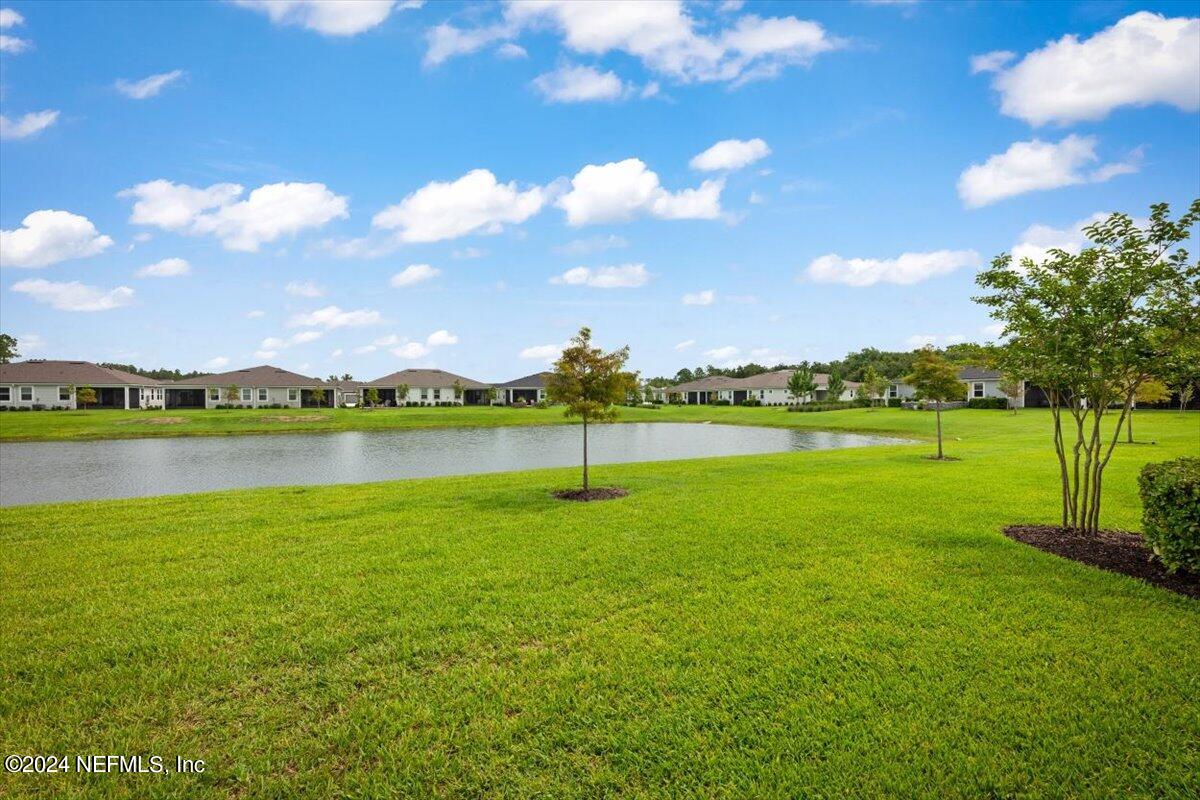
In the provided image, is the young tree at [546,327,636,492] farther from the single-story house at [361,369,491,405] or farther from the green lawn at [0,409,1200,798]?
the single-story house at [361,369,491,405]

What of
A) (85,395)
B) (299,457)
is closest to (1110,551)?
(299,457)

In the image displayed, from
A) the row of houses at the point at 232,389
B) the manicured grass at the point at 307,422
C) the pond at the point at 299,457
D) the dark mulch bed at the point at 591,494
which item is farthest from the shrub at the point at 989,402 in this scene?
the dark mulch bed at the point at 591,494

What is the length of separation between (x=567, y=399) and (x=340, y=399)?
7576 cm

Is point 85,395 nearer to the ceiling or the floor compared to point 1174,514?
nearer to the ceiling

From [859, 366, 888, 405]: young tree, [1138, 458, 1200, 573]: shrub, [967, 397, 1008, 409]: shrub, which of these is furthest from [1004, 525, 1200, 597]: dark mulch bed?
[859, 366, 888, 405]: young tree

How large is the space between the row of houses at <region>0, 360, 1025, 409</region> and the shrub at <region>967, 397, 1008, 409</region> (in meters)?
1.71

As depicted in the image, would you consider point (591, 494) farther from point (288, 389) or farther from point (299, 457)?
point (288, 389)

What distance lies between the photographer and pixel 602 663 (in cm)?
458

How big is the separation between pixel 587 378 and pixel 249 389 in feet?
222

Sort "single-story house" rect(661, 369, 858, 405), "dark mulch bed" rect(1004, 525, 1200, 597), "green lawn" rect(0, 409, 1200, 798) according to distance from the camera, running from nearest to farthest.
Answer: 1. "green lawn" rect(0, 409, 1200, 798)
2. "dark mulch bed" rect(1004, 525, 1200, 597)
3. "single-story house" rect(661, 369, 858, 405)

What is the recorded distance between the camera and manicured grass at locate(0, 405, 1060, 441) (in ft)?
121

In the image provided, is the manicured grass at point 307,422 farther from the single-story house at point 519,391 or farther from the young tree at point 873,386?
the single-story house at point 519,391

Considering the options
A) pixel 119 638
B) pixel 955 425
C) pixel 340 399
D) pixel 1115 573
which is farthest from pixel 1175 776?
pixel 340 399

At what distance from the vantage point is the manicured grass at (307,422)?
36.8 m
